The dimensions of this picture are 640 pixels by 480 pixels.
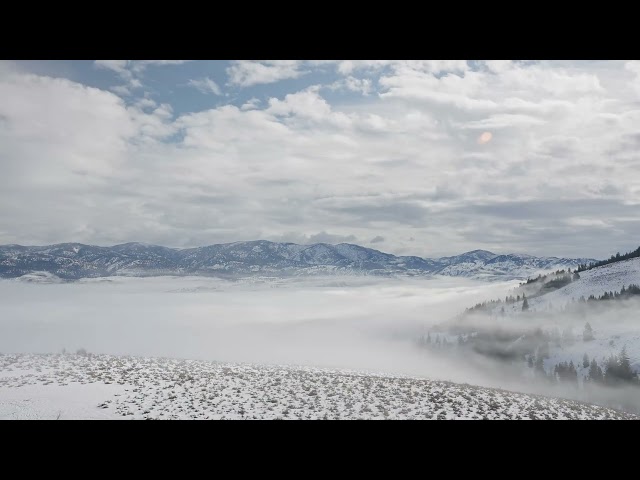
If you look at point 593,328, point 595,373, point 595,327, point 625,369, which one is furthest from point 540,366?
point 625,369

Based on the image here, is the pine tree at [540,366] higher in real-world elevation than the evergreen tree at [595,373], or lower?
lower

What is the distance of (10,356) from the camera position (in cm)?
2706

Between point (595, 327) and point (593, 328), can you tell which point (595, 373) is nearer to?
point (593, 328)

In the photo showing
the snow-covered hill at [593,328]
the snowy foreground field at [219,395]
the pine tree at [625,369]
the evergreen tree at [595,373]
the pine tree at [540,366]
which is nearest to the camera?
the snowy foreground field at [219,395]

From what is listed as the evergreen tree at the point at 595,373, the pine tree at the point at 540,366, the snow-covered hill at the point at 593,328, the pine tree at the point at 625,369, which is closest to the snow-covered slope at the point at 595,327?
the snow-covered hill at the point at 593,328

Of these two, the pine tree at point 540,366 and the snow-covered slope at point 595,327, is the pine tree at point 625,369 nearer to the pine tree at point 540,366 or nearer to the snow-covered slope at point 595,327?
the snow-covered slope at point 595,327

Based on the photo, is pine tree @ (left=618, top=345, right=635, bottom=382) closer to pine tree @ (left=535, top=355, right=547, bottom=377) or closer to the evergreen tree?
the evergreen tree

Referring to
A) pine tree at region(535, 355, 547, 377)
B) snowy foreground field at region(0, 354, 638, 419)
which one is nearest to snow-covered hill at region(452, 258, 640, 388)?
pine tree at region(535, 355, 547, 377)

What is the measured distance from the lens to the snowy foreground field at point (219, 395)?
18719 mm
